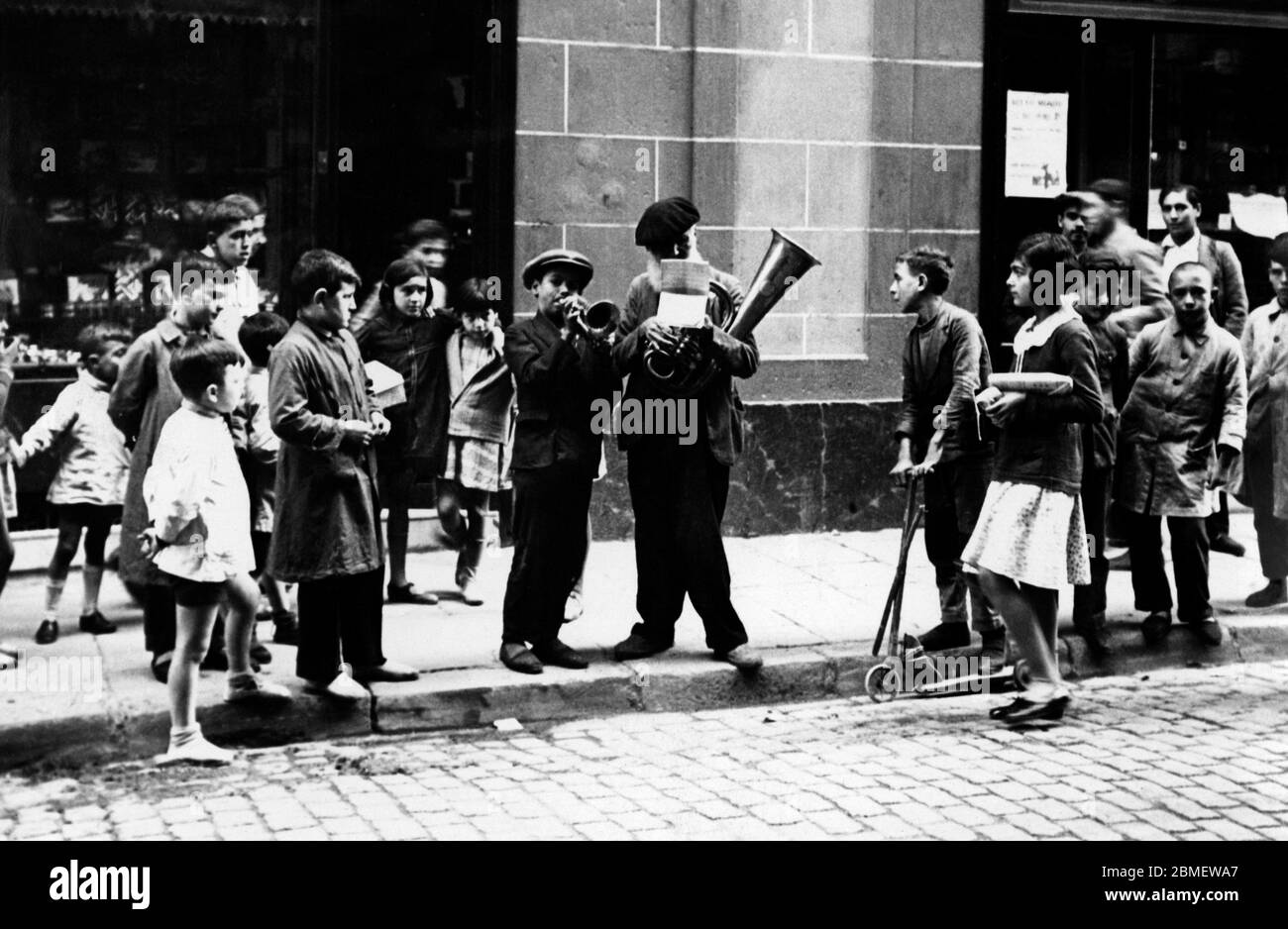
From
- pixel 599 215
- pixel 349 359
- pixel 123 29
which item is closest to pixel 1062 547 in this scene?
pixel 349 359

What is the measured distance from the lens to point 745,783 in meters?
6.36

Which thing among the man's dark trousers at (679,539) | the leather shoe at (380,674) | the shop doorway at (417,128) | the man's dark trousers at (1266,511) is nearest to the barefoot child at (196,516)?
the leather shoe at (380,674)

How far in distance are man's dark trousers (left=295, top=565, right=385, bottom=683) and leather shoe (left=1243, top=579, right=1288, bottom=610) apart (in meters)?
4.49

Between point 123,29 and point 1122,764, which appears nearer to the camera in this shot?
point 1122,764

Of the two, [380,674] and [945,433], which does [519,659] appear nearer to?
[380,674]

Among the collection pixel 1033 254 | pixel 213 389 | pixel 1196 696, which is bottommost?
pixel 1196 696

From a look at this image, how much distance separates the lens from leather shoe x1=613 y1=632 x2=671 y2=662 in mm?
7863

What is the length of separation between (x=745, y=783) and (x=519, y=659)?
5.10ft

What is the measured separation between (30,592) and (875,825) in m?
Result: 4.97

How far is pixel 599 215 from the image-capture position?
1034cm

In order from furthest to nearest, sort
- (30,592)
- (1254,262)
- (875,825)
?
(1254,262), (30,592), (875,825)

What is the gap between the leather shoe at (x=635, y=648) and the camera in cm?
786

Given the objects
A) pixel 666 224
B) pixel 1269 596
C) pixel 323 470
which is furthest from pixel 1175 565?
pixel 323 470
